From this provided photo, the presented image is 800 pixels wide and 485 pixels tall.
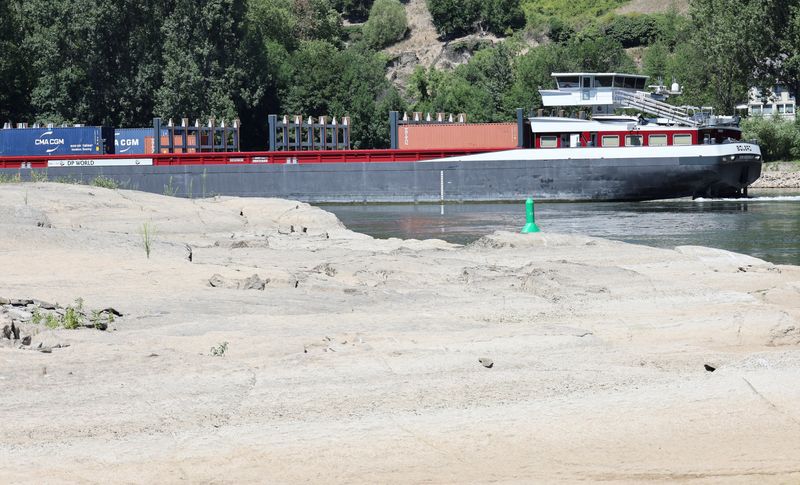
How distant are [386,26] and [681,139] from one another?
7130cm

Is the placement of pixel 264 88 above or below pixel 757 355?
above

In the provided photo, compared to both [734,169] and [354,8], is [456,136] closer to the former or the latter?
[734,169]

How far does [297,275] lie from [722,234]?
1688cm

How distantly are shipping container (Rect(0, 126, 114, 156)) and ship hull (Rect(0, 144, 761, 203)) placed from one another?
1.90 metres

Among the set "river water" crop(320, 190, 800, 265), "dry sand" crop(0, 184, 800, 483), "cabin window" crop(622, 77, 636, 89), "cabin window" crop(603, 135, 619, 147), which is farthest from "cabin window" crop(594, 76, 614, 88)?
"dry sand" crop(0, 184, 800, 483)

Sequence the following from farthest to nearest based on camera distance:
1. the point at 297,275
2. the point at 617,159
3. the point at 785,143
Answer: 1. the point at 785,143
2. the point at 617,159
3. the point at 297,275

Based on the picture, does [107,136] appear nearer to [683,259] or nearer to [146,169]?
[146,169]

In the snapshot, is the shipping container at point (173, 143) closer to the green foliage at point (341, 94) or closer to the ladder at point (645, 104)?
the green foliage at point (341, 94)

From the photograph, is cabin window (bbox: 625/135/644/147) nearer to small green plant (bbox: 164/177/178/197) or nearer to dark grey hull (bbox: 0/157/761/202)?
dark grey hull (bbox: 0/157/761/202)

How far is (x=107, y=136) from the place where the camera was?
174 feet

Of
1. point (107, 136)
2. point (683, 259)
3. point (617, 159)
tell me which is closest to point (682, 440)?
point (683, 259)

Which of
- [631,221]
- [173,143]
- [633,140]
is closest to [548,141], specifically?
[633,140]

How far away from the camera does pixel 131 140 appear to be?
53.9 metres

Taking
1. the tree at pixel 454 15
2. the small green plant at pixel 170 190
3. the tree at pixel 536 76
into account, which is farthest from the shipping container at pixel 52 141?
the tree at pixel 454 15
